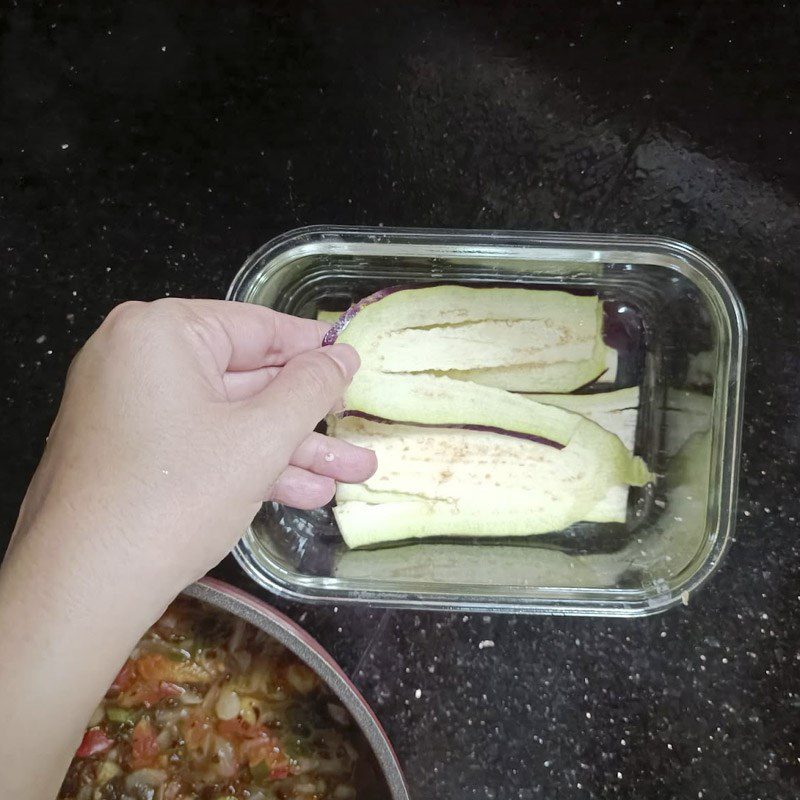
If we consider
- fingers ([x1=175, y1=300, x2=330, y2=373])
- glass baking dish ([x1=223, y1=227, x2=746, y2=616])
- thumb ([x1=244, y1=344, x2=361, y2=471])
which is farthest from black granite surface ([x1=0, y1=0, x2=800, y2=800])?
thumb ([x1=244, y1=344, x2=361, y2=471])

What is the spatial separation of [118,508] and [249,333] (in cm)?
27

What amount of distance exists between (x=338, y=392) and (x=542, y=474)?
36 centimetres

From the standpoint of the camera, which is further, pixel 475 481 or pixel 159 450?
pixel 475 481

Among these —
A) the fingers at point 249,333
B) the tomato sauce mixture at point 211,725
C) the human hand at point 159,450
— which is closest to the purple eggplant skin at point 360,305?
the fingers at point 249,333

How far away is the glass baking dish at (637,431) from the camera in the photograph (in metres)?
0.91

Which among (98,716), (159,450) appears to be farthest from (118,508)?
(98,716)

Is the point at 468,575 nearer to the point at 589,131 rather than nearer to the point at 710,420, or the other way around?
the point at 710,420

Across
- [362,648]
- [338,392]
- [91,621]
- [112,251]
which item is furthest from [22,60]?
[362,648]

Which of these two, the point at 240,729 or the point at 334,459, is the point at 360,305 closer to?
the point at 334,459

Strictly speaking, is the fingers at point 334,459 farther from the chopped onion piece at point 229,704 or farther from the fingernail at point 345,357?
the chopped onion piece at point 229,704

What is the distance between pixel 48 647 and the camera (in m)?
0.60

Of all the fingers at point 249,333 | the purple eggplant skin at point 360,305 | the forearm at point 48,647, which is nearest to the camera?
the forearm at point 48,647

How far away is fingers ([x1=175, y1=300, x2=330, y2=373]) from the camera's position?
0.75m

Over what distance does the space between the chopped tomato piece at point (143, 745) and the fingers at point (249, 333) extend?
0.45 metres
